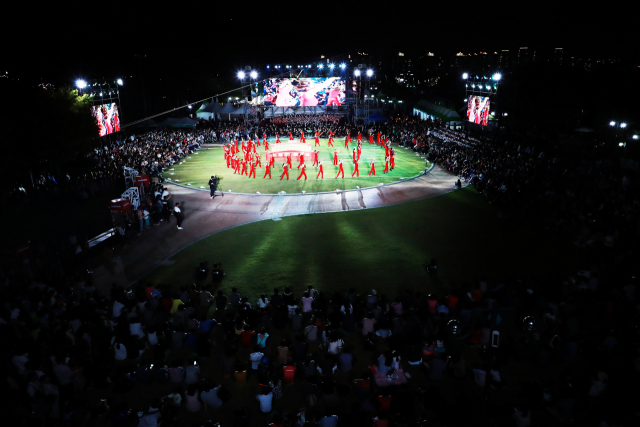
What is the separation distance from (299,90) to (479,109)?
20.4 meters

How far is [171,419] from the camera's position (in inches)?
276

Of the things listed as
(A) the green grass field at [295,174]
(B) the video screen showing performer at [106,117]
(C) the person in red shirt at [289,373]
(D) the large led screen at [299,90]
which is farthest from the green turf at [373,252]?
(D) the large led screen at [299,90]

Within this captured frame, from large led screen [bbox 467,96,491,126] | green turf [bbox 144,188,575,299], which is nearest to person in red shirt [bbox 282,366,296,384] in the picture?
green turf [bbox 144,188,575,299]

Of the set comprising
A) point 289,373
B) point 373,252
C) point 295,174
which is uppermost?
point 289,373

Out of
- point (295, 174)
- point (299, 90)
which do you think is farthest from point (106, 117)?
point (299, 90)

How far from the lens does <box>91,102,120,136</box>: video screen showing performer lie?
32.3 meters

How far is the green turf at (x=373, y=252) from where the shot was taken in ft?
43.5

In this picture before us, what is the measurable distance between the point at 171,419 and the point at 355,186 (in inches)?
757

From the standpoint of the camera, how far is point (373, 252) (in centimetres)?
1530

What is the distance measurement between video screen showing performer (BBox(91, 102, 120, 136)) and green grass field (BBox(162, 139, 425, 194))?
643 centimetres

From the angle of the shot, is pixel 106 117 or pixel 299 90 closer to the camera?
pixel 106 117

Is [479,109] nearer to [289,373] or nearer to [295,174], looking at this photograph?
[295,174]

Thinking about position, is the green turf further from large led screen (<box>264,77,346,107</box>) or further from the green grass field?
large led screen (<box>264,77,346,107</box>)

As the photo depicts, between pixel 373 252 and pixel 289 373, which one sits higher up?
pixel 289 373
